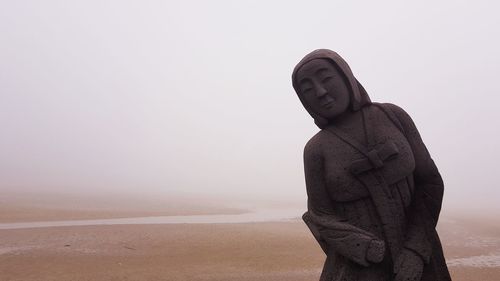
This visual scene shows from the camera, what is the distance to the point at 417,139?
396 cm

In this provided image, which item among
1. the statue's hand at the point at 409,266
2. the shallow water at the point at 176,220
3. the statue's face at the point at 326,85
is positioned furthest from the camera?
the shallow water at the point at 176,220

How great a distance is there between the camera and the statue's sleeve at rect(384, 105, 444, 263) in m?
3.66

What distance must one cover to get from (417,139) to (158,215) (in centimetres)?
2972

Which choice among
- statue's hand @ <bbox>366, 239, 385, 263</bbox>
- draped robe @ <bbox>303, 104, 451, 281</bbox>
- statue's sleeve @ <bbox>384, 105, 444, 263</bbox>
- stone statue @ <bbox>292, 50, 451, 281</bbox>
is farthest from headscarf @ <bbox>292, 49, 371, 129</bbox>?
statue's hand @ <bbox>366, 239, 385, 263</bbox>

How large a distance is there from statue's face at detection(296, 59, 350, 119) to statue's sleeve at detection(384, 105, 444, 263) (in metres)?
0.74

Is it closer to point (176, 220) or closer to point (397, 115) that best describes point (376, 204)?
point (397, 115)

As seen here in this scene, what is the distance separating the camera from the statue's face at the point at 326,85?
3994 millimetres

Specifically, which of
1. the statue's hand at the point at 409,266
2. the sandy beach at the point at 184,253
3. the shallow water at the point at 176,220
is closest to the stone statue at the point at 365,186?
the statue's hand at the point at 409,266

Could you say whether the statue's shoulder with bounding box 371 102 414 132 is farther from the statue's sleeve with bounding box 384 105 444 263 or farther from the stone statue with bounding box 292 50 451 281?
the statue's sleeve with bounding box 384 105 444 263

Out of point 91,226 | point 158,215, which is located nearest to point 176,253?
point 91,226

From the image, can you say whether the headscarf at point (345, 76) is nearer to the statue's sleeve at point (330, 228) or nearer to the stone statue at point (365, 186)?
the stone statue at point (365, 186)

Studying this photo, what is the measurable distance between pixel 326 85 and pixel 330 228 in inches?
51.0

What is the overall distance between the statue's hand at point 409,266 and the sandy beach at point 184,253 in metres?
11.5

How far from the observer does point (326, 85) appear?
13.1 feet
